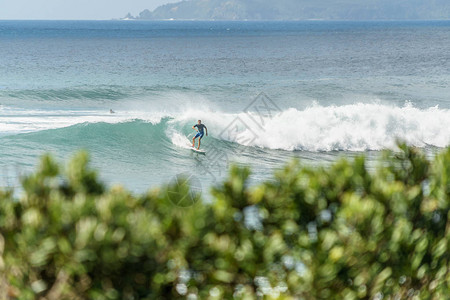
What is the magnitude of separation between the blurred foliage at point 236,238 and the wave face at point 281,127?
1822 cm

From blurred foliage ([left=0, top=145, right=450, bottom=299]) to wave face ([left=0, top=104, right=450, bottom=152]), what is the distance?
59.8ft

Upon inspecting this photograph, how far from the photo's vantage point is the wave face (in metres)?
23.5

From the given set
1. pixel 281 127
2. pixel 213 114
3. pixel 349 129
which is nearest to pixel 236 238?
pixel 281 127

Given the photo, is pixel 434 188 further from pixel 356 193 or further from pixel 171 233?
pixel 171 233

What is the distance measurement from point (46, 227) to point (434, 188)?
298cm

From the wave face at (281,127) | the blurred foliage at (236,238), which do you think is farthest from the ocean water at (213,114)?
the blurred foliage at (236,238)

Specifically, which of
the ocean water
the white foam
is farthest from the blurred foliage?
the white foam

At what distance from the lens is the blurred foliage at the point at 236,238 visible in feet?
11.4

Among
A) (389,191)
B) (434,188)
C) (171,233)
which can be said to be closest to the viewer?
(171,233)

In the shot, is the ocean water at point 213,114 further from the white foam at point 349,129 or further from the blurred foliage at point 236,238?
the blurred foliage at point 236,238

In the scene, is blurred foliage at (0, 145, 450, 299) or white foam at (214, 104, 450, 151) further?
white foam at (214, 104, 450, 151)

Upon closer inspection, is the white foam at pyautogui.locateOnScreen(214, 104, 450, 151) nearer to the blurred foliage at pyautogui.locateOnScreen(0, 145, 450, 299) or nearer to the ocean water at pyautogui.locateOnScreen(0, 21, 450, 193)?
the ocean water at pyautogui.locateOnScreen(0, 21, 450, 193)

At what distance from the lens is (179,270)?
388 cm

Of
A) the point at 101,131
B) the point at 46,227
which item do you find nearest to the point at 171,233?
the point at 46,227
